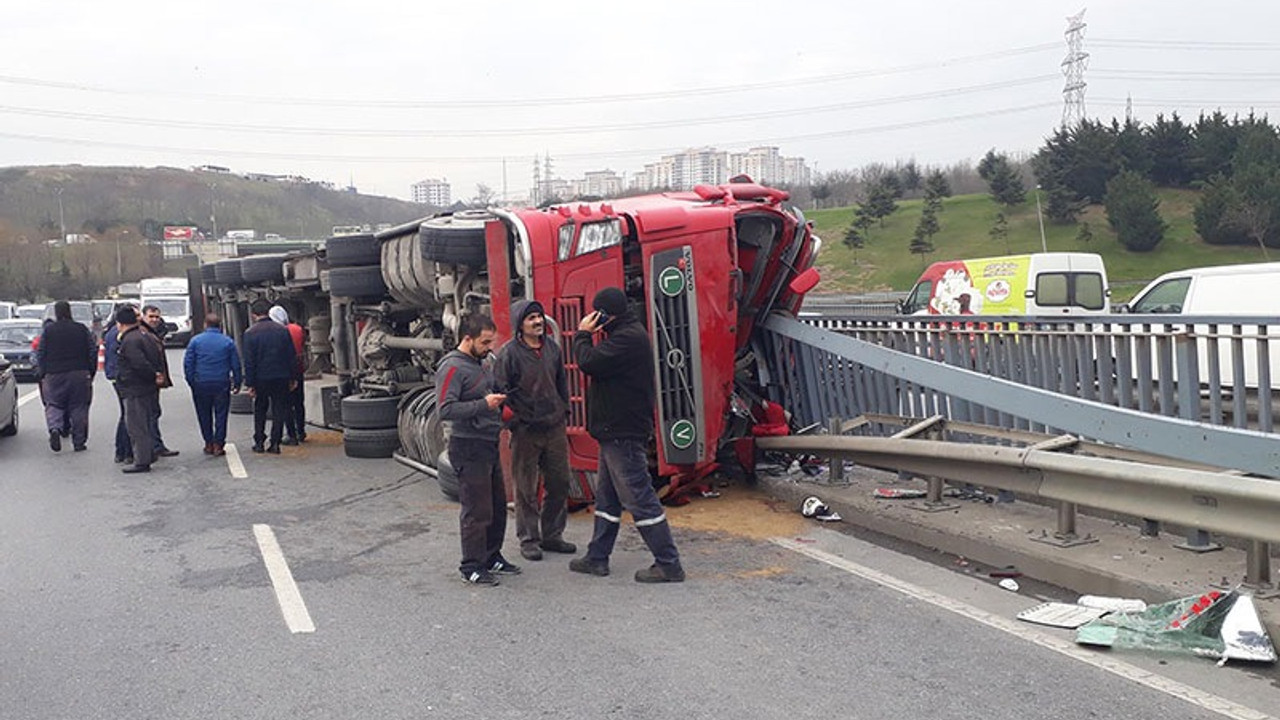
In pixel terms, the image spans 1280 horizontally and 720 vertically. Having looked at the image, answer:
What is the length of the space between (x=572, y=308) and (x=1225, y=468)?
14.8 feet

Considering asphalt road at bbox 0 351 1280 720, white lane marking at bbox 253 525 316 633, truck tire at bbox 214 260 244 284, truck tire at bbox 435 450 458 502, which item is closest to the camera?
asphalt road at bbox 0 351 1280 720

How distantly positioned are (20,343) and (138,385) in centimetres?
1510

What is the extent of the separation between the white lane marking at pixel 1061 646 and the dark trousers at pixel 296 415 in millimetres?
8236

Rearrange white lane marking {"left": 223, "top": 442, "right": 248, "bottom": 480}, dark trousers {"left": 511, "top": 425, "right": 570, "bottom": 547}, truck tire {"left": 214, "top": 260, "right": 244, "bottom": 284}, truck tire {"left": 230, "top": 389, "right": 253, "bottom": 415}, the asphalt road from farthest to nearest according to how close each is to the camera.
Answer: truck tire {"left": 214, "top": 260, "right": 244, "bottom": 284} → truck tire {"left": 230, "top": 389, "right": 253, "bottom": 415} → white lane marking {"left": 223, "top": 442, "right": 248, "bottom": 480} → dark trousers {"left": 511, "top": 425, "right": 570, "bottom": 547} → the asphalt road

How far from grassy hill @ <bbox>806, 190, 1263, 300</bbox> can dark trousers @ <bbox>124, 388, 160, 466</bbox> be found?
36.8 meters

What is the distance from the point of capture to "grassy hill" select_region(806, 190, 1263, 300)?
4481 centimetres

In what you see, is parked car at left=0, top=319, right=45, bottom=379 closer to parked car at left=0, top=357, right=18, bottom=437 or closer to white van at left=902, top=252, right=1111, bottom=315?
parked car at left=0, top=357, right=18, bottom=437

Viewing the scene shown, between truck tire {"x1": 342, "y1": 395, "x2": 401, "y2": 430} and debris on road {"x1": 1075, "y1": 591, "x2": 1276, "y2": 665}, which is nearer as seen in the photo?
debris on road {"x1": 1075, "y1": 591, "x2": 1276, "y2": 665}

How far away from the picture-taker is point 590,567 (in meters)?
6.90

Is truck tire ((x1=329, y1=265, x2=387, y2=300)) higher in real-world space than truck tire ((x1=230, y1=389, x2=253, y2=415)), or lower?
higher

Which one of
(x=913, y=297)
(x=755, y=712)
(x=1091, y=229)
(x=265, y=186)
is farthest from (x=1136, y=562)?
(x=265, y=186)

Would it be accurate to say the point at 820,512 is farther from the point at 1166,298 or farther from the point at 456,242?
the point at 1166,298

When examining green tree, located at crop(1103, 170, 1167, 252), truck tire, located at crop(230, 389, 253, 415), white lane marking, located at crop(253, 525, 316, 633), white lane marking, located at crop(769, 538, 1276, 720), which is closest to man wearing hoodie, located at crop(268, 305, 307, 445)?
truck tire, located at crop(230, 389, 253, 415)

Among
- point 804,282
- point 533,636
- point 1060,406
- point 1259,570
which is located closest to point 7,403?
point 804,282
